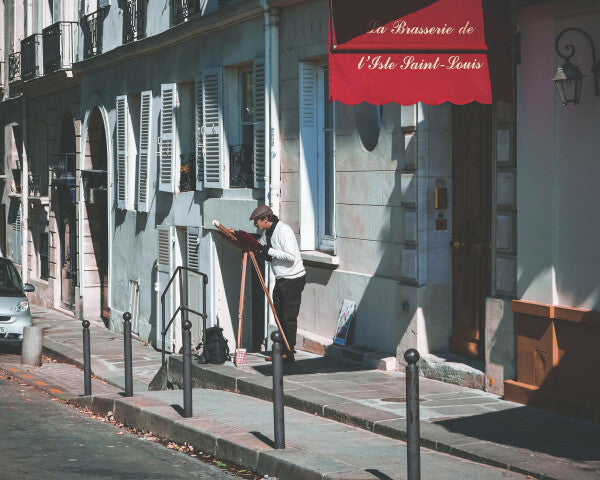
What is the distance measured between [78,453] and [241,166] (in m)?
7.79

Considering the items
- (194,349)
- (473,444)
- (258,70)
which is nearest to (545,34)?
(473,444)

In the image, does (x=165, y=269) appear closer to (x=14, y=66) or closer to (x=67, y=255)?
(x=67, y=255)

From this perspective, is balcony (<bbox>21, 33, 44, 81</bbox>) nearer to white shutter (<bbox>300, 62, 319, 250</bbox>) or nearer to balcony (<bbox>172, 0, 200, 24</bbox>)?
balcony (<bbox>172, 0, 200, 24</bbox>)

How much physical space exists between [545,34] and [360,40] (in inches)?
61.4

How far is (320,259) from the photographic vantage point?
13.5 meters

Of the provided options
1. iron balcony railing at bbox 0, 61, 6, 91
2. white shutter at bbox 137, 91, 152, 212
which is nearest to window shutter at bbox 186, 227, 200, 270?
white shutter at bbox 137, 91, 152, 212

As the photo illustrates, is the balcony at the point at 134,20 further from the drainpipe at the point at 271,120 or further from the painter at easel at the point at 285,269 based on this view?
the painter at easel at the point at 285,269

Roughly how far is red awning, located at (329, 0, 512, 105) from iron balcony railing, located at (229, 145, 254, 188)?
6.75 m

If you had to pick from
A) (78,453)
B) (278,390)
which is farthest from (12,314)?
(278,390)

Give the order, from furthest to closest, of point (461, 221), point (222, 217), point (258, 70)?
point (222, 217), point (258, 70), point (461, 221)

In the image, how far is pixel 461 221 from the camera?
11.6m

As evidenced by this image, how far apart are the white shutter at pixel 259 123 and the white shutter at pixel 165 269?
3.84 m

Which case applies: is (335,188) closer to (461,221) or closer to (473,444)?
(461,221)

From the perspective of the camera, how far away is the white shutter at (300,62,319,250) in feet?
46.3
